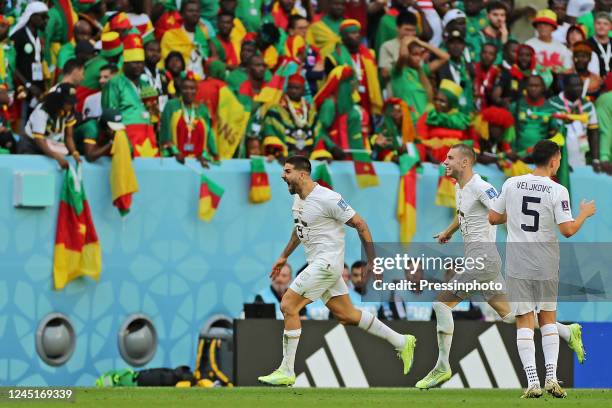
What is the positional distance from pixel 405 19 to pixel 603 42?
341 centimetres

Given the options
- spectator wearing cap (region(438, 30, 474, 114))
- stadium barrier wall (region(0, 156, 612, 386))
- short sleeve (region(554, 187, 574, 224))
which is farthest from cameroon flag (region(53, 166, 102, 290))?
short sleeve (region(554, 187, 574, 224))

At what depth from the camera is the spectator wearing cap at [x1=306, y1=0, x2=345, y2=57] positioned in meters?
20.7

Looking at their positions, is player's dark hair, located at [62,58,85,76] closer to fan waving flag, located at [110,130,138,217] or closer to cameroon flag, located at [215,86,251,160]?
fan waving flag, located at [110,130,138,217]

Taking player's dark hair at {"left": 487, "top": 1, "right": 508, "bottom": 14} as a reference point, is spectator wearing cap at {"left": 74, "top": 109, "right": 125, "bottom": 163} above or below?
below

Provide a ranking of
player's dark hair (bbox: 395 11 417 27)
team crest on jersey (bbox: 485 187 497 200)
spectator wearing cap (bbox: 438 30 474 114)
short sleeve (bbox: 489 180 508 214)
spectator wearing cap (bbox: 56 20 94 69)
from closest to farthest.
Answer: short sleeve (bbox: 489 180 508 214) < team crest on jersey (bbox: 485 187 497 200) < spectator wearing cap (bbox: 56 20 94 69) < player's dark hair (bbox: 395 11 417 27) < spectator wearing cap (bbox: 438 30 474 114)

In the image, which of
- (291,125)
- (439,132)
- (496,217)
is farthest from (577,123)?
(496,217)

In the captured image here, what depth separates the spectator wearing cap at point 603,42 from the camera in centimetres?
2242

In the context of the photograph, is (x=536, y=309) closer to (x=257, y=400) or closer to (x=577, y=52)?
(x=257, y=400)

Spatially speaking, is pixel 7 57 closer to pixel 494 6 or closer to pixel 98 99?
pixel 98 99

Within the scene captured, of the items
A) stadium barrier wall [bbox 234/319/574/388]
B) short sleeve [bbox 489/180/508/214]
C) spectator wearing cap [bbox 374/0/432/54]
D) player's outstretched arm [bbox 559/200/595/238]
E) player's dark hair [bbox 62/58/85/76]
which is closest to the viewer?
player's outstretched arm [bbox 559/200/595/238]

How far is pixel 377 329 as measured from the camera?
14477 millimetres

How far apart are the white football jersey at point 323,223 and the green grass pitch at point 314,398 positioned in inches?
49.2

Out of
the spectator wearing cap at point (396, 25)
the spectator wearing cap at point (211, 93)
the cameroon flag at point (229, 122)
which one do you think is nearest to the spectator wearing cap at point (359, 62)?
the spectator wearing cap at point (396, 25)

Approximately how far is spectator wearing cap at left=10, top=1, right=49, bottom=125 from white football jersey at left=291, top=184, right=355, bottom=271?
491cm
